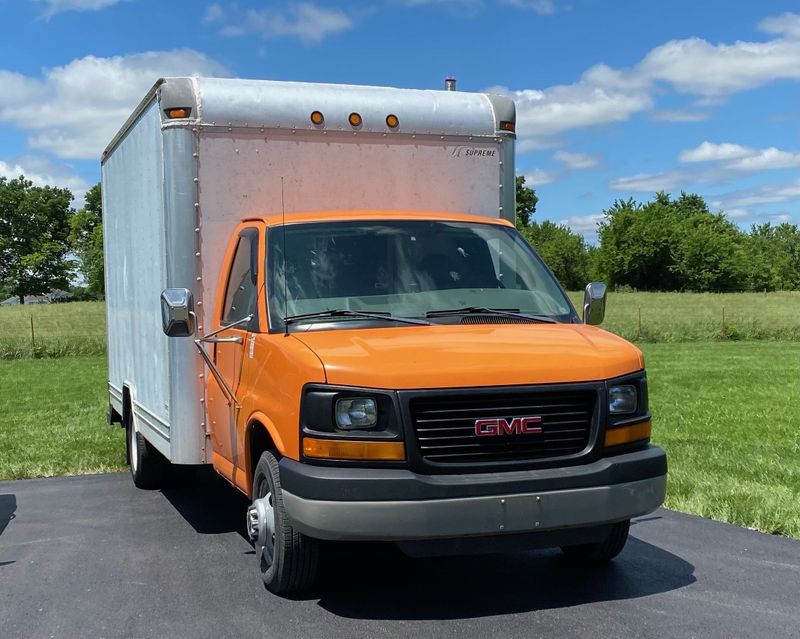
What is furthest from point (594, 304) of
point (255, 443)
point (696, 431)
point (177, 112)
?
point (696, 431)

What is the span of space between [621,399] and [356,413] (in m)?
1.38

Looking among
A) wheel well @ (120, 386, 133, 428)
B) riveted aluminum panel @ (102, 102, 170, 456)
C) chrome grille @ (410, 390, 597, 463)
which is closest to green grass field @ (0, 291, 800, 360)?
riveted aluminum panel @ (102, 102, 170, 456)

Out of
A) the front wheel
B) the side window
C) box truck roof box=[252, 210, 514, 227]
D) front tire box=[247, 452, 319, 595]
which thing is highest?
box truck roof box=[252, 210, 514, 227]

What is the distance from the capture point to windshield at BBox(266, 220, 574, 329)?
17.2ft

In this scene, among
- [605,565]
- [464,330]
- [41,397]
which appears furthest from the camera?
[41,397]

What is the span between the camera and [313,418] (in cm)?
432

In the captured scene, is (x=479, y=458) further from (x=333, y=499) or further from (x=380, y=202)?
(x=380, y=202)

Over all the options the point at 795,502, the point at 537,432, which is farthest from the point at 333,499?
the point at 795,502

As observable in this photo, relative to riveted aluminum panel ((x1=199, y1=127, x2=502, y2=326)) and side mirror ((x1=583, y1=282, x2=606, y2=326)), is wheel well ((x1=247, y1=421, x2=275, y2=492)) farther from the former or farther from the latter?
side mirror ((x1=583, y1=282, x2=606, y2=326))

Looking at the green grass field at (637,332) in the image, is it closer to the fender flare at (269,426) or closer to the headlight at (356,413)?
the fender flare at (269,426)

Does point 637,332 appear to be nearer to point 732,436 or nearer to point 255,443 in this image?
point 732,436

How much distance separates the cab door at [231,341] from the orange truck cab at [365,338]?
0.03 meters

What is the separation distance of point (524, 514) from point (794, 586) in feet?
6.36

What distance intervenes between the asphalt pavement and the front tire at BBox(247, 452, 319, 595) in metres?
0.15
